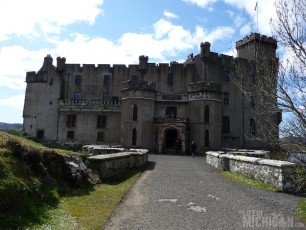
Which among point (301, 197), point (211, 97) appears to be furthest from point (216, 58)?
point (301, 197)

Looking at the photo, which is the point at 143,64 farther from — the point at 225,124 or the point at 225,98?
the point at 225,124

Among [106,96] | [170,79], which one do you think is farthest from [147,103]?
[106,96]

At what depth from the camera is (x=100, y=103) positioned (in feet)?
148

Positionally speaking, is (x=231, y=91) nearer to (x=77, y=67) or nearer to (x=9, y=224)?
(x=77, y=67)

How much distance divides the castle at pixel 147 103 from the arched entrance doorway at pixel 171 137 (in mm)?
117

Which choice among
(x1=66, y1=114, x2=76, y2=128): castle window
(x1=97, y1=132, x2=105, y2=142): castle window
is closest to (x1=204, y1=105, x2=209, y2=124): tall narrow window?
(x1=97, y1=132, x2=105, y2=142): castle window

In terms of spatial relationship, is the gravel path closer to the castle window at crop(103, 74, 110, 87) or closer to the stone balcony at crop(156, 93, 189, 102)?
the stone balcony at crop(156, 93, 189, 102)

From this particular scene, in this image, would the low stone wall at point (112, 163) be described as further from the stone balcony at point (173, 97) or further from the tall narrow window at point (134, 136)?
the stone balcony at point (173, 97)

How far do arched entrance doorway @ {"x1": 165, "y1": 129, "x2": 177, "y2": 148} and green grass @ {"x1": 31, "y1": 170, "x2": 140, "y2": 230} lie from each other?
28.1m

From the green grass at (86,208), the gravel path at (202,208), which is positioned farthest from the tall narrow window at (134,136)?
the green grass at (86,208)

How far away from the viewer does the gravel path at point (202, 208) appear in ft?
25.8

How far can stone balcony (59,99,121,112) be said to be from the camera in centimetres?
4516

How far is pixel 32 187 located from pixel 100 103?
37618mm

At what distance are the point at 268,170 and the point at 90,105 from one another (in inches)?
1370
